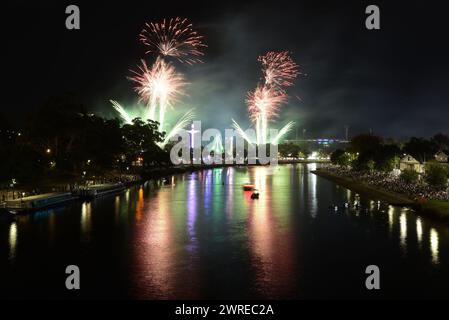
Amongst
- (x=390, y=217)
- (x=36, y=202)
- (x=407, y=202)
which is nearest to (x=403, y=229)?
(x=390, y=217)

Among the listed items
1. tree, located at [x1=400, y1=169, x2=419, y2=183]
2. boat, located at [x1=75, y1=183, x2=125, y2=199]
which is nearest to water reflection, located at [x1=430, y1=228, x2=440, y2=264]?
tree, located at [x1=400, y1=169, x2=419, y2=183]

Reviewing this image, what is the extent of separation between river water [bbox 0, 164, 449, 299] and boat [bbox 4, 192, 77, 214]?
1.00 metres

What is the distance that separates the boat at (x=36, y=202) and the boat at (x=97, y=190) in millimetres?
2232

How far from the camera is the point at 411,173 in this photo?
156ft

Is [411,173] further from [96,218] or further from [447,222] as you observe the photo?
[96,218]

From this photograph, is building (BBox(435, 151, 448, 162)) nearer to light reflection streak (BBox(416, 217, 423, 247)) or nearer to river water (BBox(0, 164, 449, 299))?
river water (BBox(0, 164, 449, 299))

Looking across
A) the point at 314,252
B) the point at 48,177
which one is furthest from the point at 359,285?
the point at 48,177

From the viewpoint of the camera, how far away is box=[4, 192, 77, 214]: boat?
32812 millimetres

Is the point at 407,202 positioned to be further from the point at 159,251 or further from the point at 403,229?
the point at 159,251

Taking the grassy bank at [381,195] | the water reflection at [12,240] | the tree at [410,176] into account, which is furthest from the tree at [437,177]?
the water reflection at [12,240]

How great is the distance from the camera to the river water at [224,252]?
17.4 metres

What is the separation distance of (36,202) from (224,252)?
18.2 meters

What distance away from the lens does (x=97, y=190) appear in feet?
151

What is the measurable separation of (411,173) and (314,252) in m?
28.6
